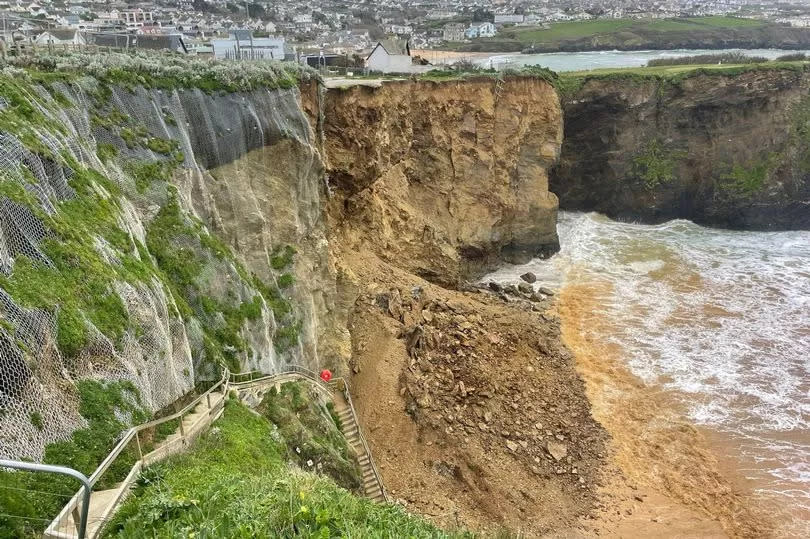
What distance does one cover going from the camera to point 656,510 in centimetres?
1791

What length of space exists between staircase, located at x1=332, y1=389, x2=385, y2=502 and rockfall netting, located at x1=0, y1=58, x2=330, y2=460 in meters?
1.92

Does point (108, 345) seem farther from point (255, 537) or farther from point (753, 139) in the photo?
point (753, 139)

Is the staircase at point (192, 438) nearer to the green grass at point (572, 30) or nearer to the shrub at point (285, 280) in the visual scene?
the shrub at point (285, 280)

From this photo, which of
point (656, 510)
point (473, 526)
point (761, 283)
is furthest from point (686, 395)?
point (761, 283)

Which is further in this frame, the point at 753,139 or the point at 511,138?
the point at 753,139

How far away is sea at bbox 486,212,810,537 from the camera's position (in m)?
20.6

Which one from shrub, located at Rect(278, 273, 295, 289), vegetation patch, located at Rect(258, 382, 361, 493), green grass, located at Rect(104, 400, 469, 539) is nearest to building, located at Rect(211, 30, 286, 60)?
shrub, located at Rect(278, 273, 295, 289)

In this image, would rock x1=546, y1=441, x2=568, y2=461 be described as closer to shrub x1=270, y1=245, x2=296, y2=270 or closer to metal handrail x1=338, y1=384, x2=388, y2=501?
metal handrail x1=338, y1=384, x2=388, y2=501

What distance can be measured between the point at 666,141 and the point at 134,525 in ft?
142

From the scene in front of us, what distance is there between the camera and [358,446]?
18.4 metres

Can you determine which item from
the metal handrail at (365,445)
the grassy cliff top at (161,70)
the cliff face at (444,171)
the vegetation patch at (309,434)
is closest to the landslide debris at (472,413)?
the metal handrail at (365,445)

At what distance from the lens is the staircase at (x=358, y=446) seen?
17062 millimetres

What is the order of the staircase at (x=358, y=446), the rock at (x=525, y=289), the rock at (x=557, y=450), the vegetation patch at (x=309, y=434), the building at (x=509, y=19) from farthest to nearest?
1. the building at (x=509, y=19)
2. the rock at (x=525, y=289)
3. the rock at (x=557, y=450)
4. the staircase at (x=358, y=446)
5. the vegetation patch at (x=309, y=434)

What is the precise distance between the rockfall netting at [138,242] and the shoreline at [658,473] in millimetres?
11140
